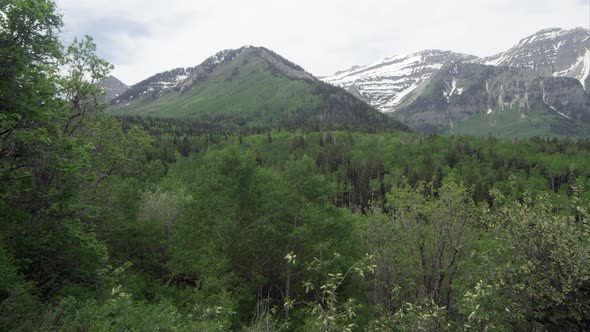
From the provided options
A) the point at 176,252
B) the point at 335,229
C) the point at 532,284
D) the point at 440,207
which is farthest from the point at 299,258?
the point at 532,284

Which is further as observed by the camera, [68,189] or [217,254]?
[217,254]

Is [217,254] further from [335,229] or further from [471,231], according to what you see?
[471,231]

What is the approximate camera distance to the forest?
480 inches

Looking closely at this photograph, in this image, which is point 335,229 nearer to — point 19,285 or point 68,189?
point 68,189

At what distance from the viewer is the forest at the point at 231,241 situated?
1218cm

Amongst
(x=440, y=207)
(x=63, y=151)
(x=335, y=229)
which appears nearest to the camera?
(x=63, y=151)

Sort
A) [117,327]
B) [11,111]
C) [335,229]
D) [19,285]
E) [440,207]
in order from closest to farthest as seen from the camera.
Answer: [117,327] < [19,285] < [11,111] < [440,207] < [335,229]

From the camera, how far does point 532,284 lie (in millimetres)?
11688

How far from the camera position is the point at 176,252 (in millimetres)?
28141

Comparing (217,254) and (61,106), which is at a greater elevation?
(61,106)

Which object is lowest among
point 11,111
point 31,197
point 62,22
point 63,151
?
point 31,197

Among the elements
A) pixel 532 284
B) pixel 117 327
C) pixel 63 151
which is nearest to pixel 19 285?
pixel 117 327

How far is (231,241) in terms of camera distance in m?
26.8

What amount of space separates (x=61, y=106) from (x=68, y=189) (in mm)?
4195
